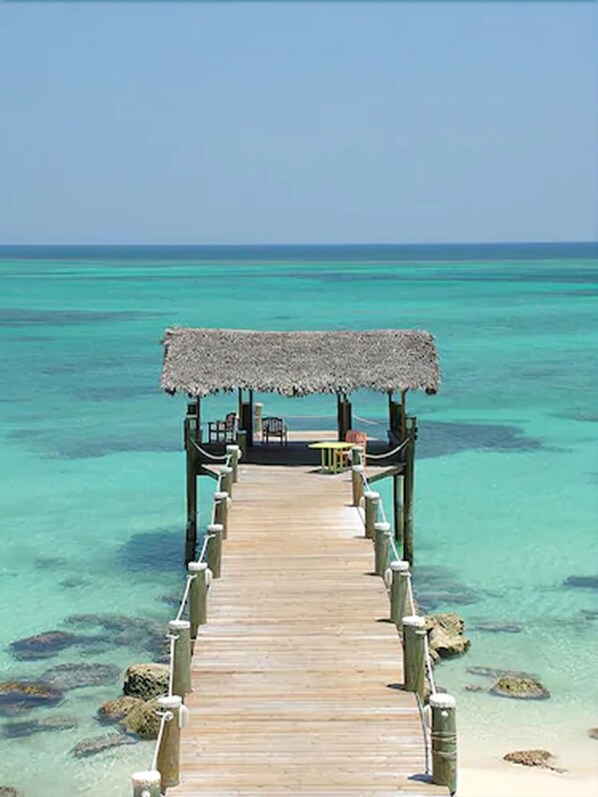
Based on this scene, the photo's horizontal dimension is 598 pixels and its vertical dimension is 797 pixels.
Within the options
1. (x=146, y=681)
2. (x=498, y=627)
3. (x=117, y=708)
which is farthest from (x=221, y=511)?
(x=498, y=627)

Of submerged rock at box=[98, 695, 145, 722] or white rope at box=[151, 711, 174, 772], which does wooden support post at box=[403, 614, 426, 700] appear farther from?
submerged rock at box=[98, 695, 145, 722]

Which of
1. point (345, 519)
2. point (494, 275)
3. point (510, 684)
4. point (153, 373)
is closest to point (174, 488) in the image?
point (345, 519)

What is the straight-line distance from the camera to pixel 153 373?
185ft

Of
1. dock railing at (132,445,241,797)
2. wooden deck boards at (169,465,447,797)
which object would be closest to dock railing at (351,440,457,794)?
wooden deck boards at (169,465,447,797)

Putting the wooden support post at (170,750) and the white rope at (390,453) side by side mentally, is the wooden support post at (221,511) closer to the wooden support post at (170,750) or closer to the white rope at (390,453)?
the white rope at (390,453)

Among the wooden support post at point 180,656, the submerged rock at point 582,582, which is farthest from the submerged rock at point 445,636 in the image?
the wooden support post at point 180,656

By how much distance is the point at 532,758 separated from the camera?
1608 centimetres

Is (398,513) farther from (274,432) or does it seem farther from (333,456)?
(333,456)

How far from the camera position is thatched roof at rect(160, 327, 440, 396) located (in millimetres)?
24125

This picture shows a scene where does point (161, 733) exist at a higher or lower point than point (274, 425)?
lower

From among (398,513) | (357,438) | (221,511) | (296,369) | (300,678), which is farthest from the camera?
(398,513)

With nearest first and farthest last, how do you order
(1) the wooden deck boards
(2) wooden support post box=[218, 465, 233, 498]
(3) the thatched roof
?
1. (1) the wooden deck boards
2. (2) wooden support post box=[218, 465, 233, 498]
3. (3) the thatched roof

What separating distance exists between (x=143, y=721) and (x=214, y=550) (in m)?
2.57

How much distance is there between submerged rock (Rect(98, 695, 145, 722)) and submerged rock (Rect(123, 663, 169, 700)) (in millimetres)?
139
